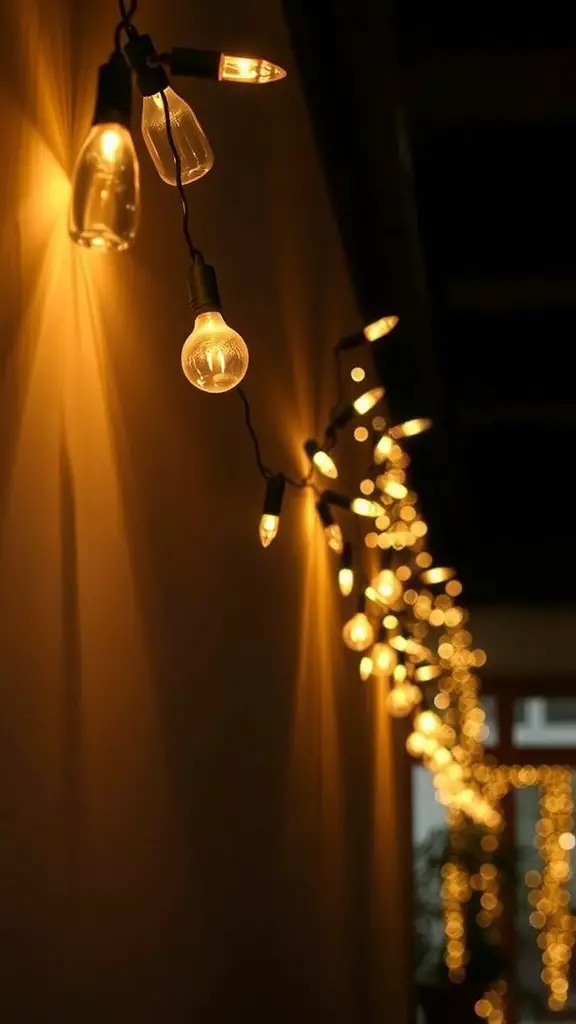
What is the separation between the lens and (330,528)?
2.23 meters

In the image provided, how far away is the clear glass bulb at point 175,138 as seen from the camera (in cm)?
123

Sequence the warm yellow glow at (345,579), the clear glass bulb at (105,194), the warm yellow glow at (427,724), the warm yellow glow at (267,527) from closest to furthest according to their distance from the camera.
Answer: the clear glass bulb at (105,194) < the warm yellow glow at (267,527) < the warm yellow glow at (345,579) < the warm yellow glow at (427,724)

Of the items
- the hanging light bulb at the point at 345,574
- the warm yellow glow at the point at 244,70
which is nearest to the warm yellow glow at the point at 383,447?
the hanging light bulb at the point at 345,574

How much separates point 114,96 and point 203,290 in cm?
29

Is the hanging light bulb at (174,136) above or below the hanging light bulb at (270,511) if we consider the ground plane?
above

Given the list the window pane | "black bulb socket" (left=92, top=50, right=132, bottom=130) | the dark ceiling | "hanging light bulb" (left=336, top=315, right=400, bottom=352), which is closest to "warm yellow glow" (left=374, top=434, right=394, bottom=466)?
"hanging light bulb" (left=336, top=315, right=400, bottom=352)

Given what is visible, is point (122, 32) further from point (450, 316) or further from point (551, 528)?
point (551, 528)

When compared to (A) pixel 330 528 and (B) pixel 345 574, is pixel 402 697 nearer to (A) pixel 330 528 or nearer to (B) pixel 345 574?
(B) pixel 345 574

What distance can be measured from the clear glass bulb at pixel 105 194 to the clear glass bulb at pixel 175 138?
30 cm

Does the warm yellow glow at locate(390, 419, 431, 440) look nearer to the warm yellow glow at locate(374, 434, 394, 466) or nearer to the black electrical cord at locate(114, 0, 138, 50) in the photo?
the warm yellow glow at locate(374, 434, 394, 466)

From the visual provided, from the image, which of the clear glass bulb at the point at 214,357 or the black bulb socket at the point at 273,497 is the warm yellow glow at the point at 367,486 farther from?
the clear glass bulb at the point at 214,357

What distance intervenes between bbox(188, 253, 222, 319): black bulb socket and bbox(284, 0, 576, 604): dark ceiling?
1.27 metres

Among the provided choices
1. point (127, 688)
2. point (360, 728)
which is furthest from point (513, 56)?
point (127, 688)

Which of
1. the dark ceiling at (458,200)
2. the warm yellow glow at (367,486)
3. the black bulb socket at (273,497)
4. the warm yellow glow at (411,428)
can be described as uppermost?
the dark ceiling at (458,200)
